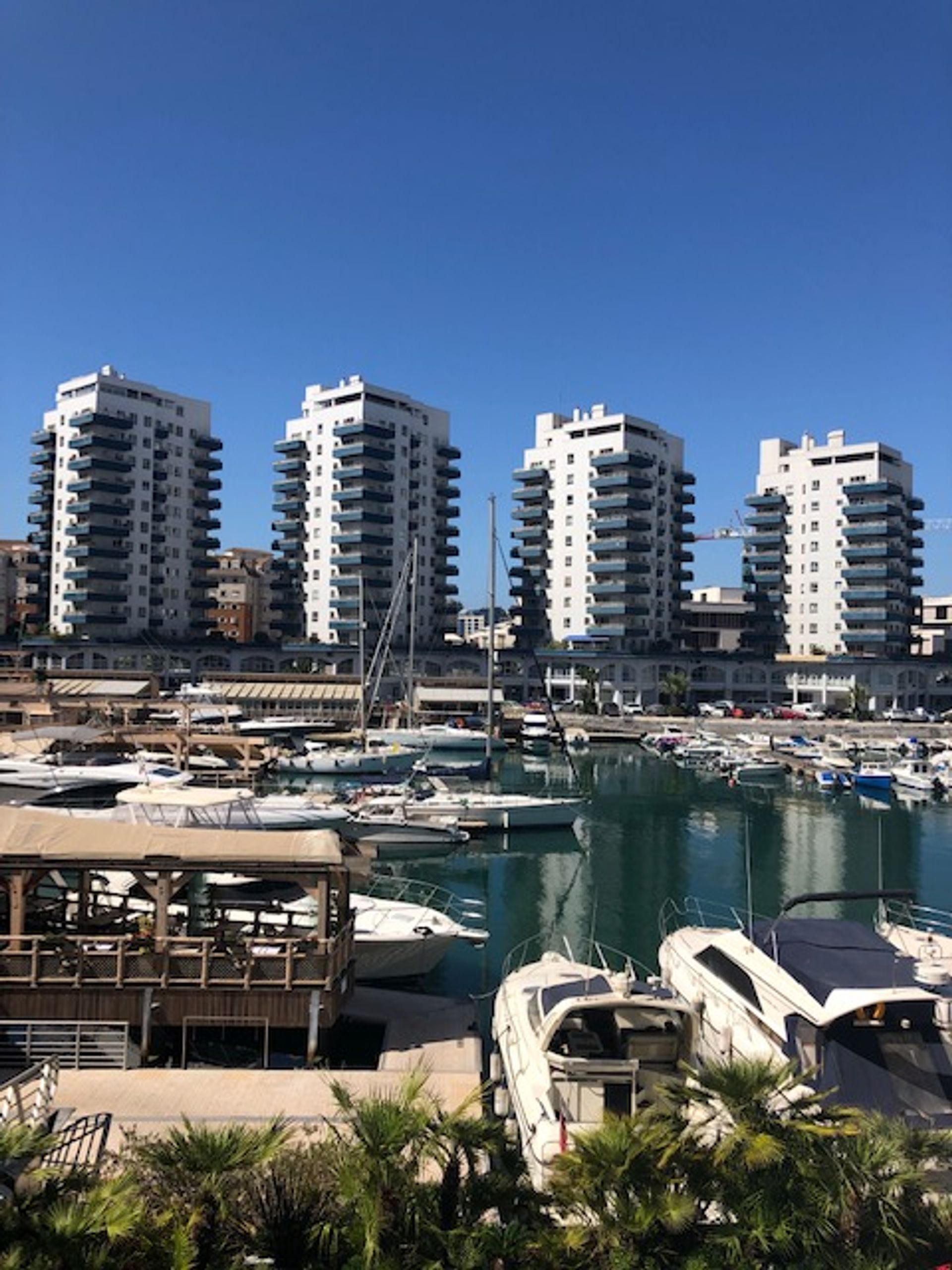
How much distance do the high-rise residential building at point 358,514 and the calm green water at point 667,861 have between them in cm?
6692

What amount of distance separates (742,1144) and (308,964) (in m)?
10.6

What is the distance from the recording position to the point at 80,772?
167 ft

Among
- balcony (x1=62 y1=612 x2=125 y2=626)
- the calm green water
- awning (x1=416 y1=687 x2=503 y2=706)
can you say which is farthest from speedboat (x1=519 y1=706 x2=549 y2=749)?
balcony (x1=62 y1=612 x2=125 y2=626)

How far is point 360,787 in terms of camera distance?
5322 cm

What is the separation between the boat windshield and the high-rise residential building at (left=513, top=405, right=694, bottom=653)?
118380 millimetres

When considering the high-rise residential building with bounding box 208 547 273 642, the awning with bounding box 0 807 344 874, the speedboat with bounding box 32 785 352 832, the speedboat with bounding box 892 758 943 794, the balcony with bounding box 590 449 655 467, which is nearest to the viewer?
the awning with bounding box 0 807 344 874

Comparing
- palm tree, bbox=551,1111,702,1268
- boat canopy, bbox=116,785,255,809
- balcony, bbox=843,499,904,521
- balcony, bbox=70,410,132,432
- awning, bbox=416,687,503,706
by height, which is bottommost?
boat canopy, bbox=116,785,255,809

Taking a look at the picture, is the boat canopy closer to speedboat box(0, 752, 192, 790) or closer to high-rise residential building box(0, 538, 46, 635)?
speedboat box(0, 752, 192, 790)

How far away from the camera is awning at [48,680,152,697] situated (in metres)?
92.2

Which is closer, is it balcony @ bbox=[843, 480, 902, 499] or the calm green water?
the calm green water

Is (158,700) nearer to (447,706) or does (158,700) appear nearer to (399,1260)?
(447,706)

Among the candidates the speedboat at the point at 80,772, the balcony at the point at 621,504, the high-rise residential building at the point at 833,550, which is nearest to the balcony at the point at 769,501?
the high-rise residential building at the point at 833,550

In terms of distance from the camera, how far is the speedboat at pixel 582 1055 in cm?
1334

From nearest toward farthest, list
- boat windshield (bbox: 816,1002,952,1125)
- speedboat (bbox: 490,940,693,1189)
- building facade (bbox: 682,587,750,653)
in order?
1. boat windshield (bbox: 816,1002,952,1125)
2. speedboat (bbox: 490,940,693,1189)
3. building facade (bbox: 682,587,750,653)
